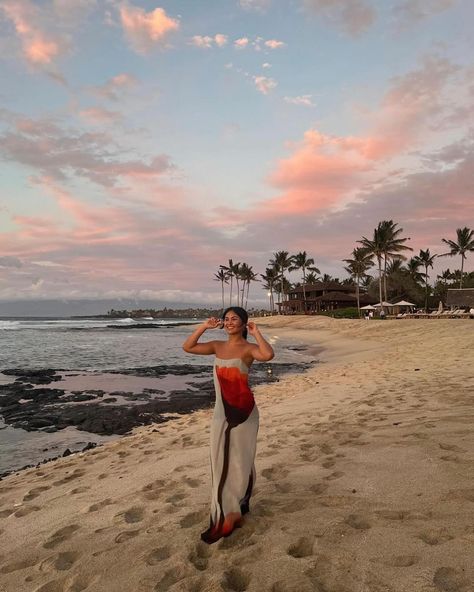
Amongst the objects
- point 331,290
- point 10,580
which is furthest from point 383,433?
point 331,290

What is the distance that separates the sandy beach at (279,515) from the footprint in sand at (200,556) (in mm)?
12

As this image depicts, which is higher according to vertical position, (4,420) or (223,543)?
(223,543)

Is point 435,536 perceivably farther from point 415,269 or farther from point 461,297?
point 415,269

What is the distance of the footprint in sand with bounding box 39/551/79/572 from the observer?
3481 millimetres

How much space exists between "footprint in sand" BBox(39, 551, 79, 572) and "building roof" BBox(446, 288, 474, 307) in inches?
2287

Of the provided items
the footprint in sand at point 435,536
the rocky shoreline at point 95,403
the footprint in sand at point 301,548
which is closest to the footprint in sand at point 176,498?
the footprint in sand at point 301,548

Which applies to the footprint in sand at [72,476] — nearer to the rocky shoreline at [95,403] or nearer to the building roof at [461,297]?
the rocky shoreline at [95,403]

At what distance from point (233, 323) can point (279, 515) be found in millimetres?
1929

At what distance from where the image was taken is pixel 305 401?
34.4ft

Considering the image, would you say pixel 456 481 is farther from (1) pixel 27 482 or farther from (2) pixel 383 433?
(1) pixel 27 482

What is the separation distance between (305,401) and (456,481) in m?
6.36


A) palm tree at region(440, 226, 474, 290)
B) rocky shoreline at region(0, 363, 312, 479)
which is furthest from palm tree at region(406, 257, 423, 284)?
rocky shoreline at region(0, 363, 312, 479)

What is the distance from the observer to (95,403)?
13.7m

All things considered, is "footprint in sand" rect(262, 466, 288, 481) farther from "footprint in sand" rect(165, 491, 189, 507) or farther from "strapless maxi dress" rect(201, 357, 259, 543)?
"strapless maxi dress" rect(201, 357, 259, 543)
